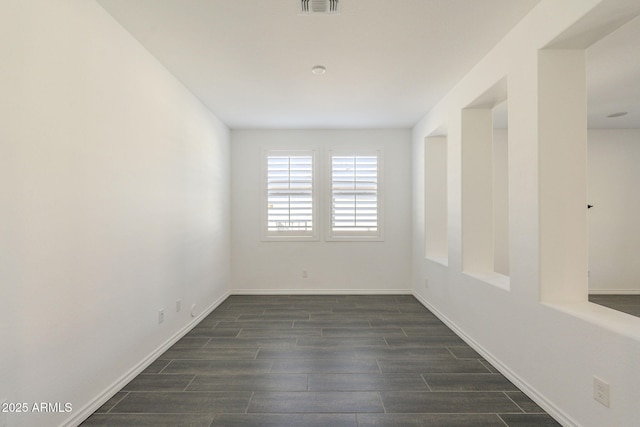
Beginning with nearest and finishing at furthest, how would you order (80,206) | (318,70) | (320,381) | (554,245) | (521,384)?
1. (80,206)
2. (554,245)
3. (521,384)
4. (320,381)
5. (318,70)

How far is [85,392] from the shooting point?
1922 millimetres

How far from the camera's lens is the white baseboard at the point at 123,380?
1861 millimetres

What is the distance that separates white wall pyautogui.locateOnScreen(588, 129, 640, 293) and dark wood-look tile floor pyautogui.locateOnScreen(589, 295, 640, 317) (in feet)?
0.68

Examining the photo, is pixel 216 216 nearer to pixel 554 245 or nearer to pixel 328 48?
pixel 328 48

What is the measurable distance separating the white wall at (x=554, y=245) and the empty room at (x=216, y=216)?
0.05 ft

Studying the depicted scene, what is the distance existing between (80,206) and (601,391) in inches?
120

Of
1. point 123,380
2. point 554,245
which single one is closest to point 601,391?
point 554,245

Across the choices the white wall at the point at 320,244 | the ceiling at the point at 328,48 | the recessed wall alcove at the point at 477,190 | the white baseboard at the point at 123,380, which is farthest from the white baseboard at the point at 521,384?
the white baseboard at the point at 123,380

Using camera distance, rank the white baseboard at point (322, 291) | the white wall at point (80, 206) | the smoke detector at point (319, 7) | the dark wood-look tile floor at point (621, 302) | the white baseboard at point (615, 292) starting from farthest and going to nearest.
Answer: the white baseboard at point (322, 291) < the white baseboard at point (615, 292) < the dark wood-look tile floor at point (621, 302) < the smoke detector at point (319, 7) < the white wall at point (80, 206)

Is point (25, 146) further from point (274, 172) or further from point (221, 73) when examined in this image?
point (274, 172)

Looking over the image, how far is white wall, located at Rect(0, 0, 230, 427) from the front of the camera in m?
1.49

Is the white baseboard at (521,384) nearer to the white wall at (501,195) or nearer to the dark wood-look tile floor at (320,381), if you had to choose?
the dark wood-look tile floor at (320,381)

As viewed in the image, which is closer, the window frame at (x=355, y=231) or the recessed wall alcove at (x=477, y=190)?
the recessed wall alcove at (x=477, y=190)

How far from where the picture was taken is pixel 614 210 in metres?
4.91
